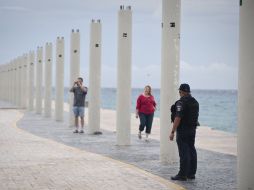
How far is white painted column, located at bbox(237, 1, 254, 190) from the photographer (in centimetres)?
776

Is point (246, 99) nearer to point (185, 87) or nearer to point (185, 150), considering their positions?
point (185, 87)

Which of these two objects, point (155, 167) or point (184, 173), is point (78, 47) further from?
point (184, 173)

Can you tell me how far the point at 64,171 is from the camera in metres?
11.1

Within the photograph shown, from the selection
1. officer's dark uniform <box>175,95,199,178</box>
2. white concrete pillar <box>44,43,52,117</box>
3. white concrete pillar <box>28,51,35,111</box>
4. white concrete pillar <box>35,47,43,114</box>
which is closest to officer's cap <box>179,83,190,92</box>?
officer's dark uniform <box>175,95,199,178</box>

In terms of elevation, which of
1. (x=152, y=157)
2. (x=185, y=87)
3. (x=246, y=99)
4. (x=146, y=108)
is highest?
(x=185, y=87)

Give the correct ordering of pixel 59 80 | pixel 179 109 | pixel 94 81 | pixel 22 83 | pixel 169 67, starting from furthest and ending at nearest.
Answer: pixel 22 83
pixel 59 80
pixel 94 81
pixel 169 67
pixel 179 109

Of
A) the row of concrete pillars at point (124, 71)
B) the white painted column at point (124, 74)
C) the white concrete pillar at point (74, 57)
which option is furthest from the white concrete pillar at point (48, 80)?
the white painted column at point (124, 74)

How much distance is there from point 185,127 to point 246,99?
2.82 m

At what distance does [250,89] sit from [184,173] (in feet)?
10.4

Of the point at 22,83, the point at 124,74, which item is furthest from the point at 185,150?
the point at 22,83

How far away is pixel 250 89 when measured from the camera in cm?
773

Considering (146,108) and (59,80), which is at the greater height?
(59,80)

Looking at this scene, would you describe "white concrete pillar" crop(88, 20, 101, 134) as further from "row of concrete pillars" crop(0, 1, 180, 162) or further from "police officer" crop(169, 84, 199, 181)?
"police officer" crop(169, 84, 199, 181)

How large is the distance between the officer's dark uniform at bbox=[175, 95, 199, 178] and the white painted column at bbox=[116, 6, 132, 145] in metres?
5.94
